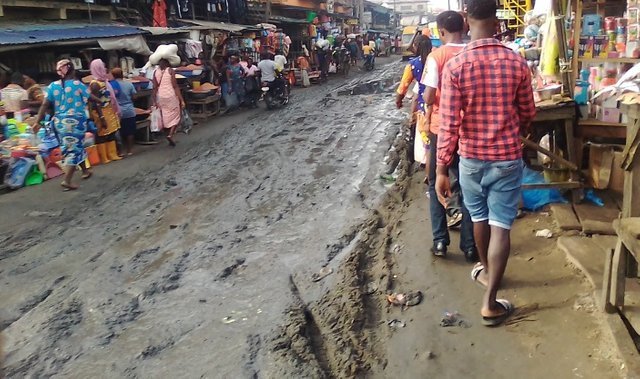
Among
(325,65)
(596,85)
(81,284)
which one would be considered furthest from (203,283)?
(325,65)

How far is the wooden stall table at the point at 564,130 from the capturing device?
5219 mm

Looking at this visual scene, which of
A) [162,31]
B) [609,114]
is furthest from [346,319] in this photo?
[162,31]

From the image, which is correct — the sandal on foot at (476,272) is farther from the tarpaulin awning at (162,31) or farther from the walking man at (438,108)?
the tarpaulin awning at (162,31)

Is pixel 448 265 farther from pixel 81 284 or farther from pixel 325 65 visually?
pixel 325 65

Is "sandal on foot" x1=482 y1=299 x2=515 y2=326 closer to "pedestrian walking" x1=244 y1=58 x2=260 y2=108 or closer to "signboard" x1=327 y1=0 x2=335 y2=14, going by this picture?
"pedestrian walking" x1=244 y1=58 x2=260 y2=108

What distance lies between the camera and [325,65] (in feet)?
88.4

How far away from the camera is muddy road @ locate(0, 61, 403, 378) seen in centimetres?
359

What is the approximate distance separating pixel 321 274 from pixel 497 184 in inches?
72.3

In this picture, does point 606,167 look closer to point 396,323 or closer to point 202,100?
point 396,323

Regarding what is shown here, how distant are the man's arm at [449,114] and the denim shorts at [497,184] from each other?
19 centimetres

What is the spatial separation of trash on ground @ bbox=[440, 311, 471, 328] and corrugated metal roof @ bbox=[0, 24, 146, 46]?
31.1 feet

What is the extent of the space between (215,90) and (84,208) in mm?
8921

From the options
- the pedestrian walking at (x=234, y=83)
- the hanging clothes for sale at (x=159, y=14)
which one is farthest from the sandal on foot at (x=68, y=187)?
the hanging clothes for sale at (x=159, y=14)

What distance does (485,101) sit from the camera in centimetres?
338
